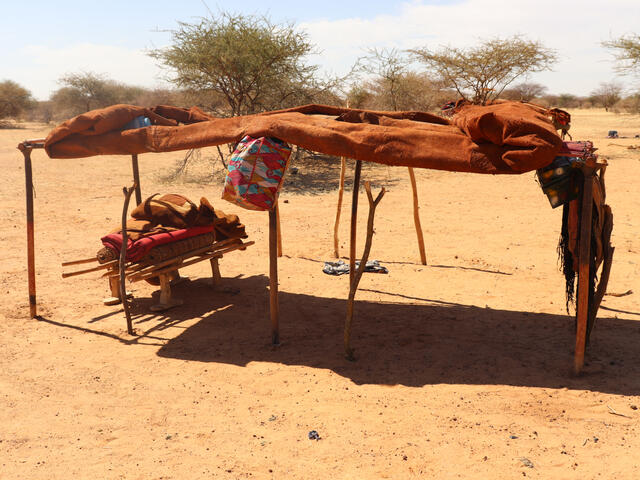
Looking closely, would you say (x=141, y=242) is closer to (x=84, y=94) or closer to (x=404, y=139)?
(x=404, y=139)

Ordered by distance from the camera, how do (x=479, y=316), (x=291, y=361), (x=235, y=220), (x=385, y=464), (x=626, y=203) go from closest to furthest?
(x=385, y=464), (x=291, y=361), (x=479, y=316), (x=235, y=220), (x=626, y=203)

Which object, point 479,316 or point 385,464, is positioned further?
point 479,316

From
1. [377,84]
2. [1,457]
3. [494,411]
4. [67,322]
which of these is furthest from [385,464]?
[377,84]

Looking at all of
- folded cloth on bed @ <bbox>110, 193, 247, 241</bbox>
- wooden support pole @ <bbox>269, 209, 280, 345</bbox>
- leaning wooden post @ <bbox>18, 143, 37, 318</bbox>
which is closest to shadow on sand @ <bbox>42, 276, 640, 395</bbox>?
wooden support pole @ <bbox>269, 209, 280, 345</bbox>

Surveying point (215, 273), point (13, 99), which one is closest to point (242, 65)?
point (215, 273)

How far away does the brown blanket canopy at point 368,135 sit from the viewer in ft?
13.2

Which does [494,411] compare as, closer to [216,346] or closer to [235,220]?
[216,346]

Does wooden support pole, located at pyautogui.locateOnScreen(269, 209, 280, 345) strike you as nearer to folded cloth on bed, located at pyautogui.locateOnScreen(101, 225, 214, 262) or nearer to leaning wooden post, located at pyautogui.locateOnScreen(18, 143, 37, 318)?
folded cloth on bed, located at pyautogui.locateOnScreen(101, 225, 214, 262)

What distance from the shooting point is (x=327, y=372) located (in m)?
4.66

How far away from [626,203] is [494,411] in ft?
26.7

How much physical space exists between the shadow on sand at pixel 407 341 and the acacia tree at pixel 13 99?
103 feet

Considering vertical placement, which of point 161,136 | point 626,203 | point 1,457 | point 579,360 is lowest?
point 1,457

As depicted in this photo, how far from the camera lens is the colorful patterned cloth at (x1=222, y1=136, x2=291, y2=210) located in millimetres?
4562

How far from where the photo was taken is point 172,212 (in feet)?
20.1
